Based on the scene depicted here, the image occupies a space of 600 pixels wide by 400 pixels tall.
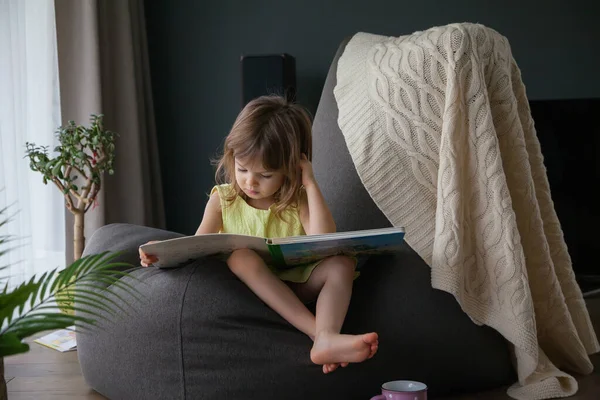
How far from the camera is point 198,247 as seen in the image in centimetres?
177

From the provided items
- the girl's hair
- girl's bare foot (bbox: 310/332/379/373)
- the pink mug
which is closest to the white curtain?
the girl's hair

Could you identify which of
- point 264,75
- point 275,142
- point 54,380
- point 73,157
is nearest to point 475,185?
point 275,142

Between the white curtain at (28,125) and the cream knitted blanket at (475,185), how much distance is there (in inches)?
63.0

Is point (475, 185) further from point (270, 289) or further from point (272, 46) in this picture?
point (272, 46)

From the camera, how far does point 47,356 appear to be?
8.14ft

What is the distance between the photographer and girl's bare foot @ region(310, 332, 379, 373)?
1655 mm

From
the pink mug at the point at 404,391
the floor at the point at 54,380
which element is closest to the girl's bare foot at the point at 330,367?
the pink mug at the point at 404,391

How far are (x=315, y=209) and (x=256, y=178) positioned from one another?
0.56ft

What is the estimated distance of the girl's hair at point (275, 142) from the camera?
1987 mm

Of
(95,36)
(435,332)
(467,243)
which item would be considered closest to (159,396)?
(435,332)

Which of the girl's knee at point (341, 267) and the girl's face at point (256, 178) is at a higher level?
the girl's face at point (256, 178)

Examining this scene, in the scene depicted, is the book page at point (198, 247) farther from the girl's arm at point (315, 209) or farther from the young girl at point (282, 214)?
the girl's arm at point (315, 209)

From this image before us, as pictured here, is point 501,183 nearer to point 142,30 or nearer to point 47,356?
point 47,356

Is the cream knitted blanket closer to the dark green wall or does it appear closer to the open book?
the open book
